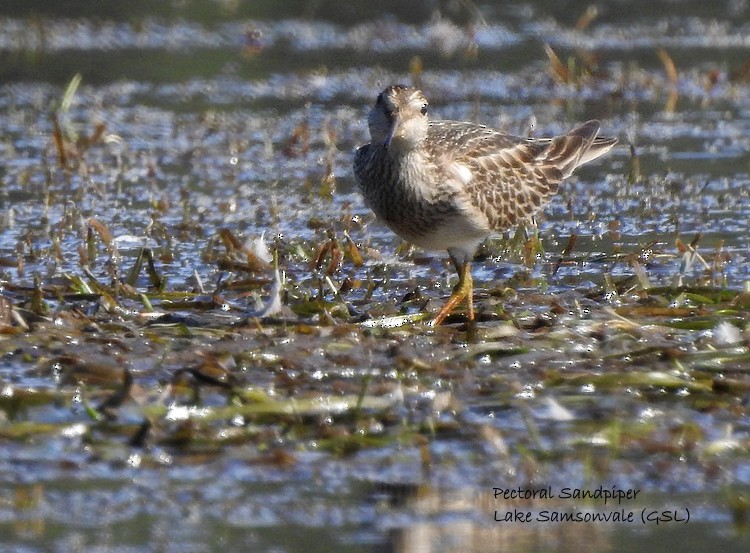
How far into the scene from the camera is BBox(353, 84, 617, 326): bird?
23.7 feet

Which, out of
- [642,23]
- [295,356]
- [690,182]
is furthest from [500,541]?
[642,23]

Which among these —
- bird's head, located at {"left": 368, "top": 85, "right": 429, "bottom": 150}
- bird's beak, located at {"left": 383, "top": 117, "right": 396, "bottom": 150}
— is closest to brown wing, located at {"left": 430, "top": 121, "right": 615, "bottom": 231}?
bird's head, located at {"left": 368, "top": 85, "right": 429, "bottom": 150}

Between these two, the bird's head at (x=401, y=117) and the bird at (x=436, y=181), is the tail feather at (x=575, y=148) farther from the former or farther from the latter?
the bird's head at (x=401, y=117)

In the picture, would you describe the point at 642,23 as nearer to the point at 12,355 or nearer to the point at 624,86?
the point at 624,86

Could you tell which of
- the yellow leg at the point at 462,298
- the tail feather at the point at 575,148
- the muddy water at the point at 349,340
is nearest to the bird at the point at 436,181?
the yellow leg at the point at 462,298

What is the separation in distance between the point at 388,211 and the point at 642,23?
1052cm

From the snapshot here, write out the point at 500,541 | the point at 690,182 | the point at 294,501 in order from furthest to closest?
the point at 690,182 → the point at 294,501 → the point at 500,541

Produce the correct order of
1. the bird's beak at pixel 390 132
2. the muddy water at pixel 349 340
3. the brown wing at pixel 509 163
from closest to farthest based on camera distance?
the muddy water at pixel 349 340, the bird's beak at pixel 390 132, the brown wing at pixel 509 163

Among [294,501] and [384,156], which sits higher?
[384,156]

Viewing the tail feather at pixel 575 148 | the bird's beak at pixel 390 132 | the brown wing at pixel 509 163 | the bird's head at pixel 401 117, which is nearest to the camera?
the bird's beak at pixel 390 132

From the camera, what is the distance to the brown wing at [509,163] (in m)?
7.62

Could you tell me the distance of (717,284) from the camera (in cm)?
778

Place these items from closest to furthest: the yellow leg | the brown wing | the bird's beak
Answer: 1. the yellow leg
2. the bird's beak
3. the brown wing

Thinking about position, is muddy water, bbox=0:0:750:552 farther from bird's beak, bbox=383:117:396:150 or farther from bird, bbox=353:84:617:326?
bird's beak, bbox=383:117:396:150
